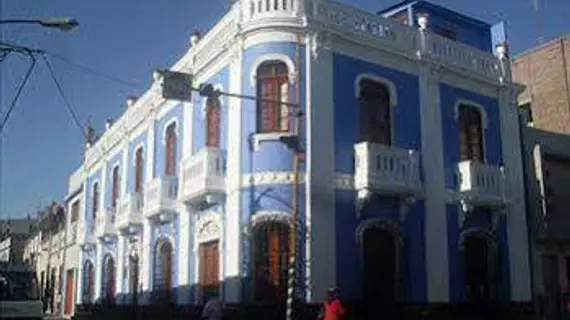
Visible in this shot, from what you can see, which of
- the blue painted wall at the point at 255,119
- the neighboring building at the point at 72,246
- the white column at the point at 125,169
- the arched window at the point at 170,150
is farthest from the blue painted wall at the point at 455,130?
the neighboring building at the point at 72,246

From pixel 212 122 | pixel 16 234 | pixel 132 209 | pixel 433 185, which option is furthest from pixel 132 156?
pixel 16 234

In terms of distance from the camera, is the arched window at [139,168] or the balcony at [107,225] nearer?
the arched window at [139,168]

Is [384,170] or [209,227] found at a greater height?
[384,170]

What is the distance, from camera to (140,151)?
90.3 ft

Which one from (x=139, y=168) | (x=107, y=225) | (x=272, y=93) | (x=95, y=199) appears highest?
(x=272, y=93)

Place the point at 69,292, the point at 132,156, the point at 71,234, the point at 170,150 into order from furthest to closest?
the point at 71,234, the point at 69,292, the point at 132,156, the point at 170,150

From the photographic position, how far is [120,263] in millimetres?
28266

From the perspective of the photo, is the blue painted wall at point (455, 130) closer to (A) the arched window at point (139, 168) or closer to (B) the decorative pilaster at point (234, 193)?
(B) the decorative pilaster at point (234, 193)

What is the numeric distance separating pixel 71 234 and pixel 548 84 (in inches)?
949

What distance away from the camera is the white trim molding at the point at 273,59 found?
1886 centimetres

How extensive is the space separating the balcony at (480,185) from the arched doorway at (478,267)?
1.01m

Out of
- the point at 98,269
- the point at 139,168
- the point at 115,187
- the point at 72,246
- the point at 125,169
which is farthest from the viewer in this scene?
the point at 72,246

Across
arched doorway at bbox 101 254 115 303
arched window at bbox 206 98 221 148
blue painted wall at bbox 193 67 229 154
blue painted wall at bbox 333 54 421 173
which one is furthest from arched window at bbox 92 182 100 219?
blue painted wall at bbox 333 54 421 173

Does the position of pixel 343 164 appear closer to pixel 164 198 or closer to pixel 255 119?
pixel 255 119
